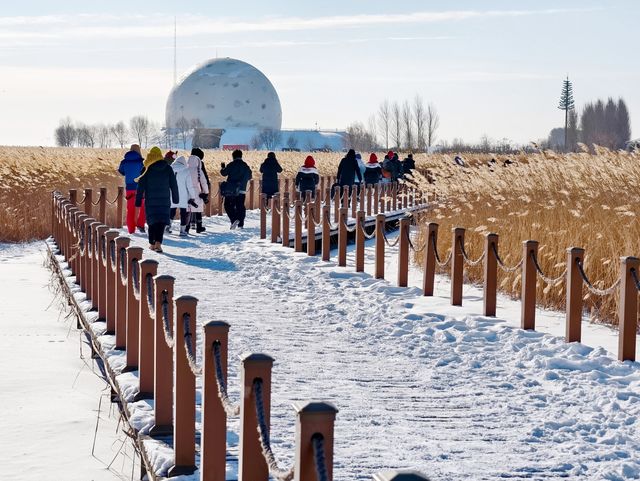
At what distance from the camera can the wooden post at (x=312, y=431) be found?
128 inches

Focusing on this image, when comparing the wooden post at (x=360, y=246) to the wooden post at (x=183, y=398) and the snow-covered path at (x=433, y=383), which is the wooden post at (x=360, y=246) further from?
the wooden post at (x=183, y=398)

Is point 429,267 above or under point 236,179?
under

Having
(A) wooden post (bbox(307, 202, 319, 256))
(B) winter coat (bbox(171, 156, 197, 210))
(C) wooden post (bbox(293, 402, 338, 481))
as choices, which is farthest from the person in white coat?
(C) wooden post (bbox(293, 402, 338, 481))

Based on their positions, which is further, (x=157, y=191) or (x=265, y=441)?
(x=157, y=191)

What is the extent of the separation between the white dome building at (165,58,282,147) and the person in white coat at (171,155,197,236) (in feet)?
302

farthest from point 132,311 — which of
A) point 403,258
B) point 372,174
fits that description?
point 372,174

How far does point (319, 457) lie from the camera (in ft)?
10.4

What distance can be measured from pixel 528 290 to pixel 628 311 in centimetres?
154

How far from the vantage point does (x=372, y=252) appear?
19688 millimetres

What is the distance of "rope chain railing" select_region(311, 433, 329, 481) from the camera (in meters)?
3.07

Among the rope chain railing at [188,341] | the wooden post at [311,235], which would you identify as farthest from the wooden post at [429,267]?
the rope chain railing at [188,341]

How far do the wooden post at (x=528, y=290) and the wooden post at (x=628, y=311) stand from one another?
1.32m

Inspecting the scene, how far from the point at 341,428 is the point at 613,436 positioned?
1.61 m

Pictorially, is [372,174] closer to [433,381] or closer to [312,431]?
[433,381]
